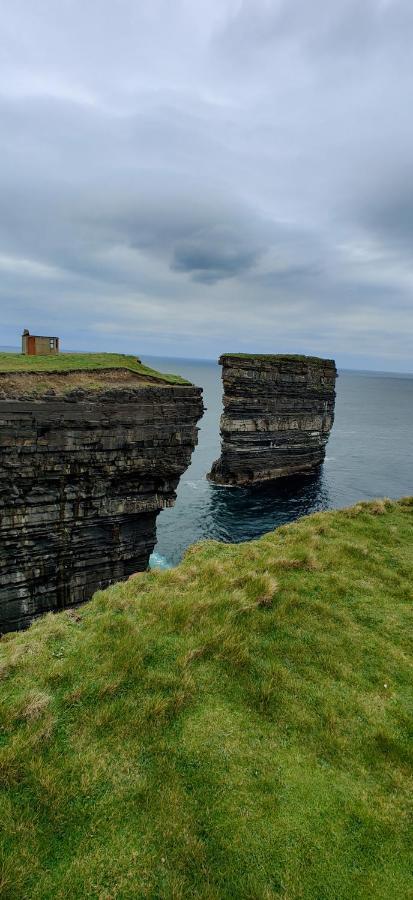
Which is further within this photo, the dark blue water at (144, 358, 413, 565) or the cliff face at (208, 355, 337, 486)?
the cliff face at (208, 355, 337, 486)

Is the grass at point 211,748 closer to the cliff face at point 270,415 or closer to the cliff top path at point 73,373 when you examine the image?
the cliff top path at point 73,373

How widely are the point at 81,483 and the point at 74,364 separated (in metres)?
7.14

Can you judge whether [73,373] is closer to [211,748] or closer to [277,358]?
[211,748]

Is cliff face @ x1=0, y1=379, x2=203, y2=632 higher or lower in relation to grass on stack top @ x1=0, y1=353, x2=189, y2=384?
lower

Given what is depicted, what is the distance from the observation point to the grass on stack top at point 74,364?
22453 mm

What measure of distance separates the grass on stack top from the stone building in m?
2.19

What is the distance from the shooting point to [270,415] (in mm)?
57656

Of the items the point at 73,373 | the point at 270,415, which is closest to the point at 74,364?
the point at 73,373

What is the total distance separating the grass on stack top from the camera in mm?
22453

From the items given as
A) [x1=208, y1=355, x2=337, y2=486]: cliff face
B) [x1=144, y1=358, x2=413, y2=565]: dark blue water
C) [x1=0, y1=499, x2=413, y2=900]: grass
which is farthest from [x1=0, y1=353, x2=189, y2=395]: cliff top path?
[x1=208, y1=355, x2=337, y2=486]: cliff face

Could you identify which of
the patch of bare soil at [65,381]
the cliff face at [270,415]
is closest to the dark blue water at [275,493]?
the cliff face at [270,415]

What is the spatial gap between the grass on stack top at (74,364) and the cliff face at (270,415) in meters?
28.3

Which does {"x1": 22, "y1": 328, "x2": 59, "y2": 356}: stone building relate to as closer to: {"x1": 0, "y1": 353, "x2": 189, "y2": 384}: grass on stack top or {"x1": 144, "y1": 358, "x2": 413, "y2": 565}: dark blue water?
{"x1": 0, "y1": 353, "x2": 189, "y2": 384}: grass on stack top

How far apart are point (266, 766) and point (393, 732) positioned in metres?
2.43
